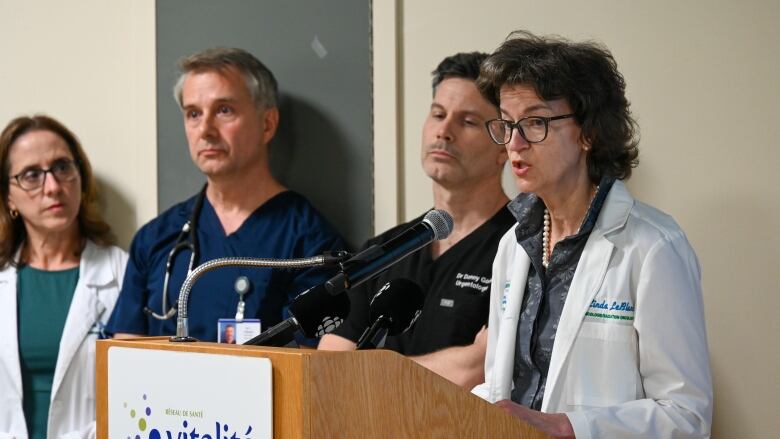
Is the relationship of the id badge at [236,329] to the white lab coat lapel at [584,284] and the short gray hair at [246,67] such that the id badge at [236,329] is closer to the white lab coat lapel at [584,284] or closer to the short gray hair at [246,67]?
the short gray hair at [246,67]

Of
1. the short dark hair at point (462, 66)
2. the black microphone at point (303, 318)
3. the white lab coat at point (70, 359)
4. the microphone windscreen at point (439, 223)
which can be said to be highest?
the short dark hair at point (462, 66)

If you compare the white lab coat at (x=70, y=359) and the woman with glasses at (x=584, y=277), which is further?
the white lab coat at (x=70, y=359)

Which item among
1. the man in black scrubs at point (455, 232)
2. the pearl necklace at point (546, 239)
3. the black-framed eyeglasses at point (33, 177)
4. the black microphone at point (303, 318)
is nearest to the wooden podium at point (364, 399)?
the black microphone at point (303, 318)

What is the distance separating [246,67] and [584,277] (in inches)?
66.7

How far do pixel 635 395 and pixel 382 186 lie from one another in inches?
58.1

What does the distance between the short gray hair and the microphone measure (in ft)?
5.66

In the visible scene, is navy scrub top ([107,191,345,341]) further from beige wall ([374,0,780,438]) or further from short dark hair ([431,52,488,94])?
beige wall ([374,0,780,438])

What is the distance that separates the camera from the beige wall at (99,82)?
147 inches

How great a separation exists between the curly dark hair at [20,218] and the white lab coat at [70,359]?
0.12 metres

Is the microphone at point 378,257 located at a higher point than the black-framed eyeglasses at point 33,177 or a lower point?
lower

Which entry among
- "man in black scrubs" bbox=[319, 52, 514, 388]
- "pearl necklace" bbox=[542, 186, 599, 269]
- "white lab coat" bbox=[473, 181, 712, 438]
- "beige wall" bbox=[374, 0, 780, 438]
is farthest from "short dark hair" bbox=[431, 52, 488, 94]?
"white lab coat" bbox=[473, 181, 712, 438]

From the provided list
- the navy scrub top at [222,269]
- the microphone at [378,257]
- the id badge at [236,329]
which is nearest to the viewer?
the microphone at [378,257]

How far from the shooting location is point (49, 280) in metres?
3.64

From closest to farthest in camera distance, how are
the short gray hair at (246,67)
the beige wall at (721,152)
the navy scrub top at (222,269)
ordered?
1. the beige wall at (721,152)
2. the navy scrub top at (222,269)
3. the short gray hair at (246,67)
